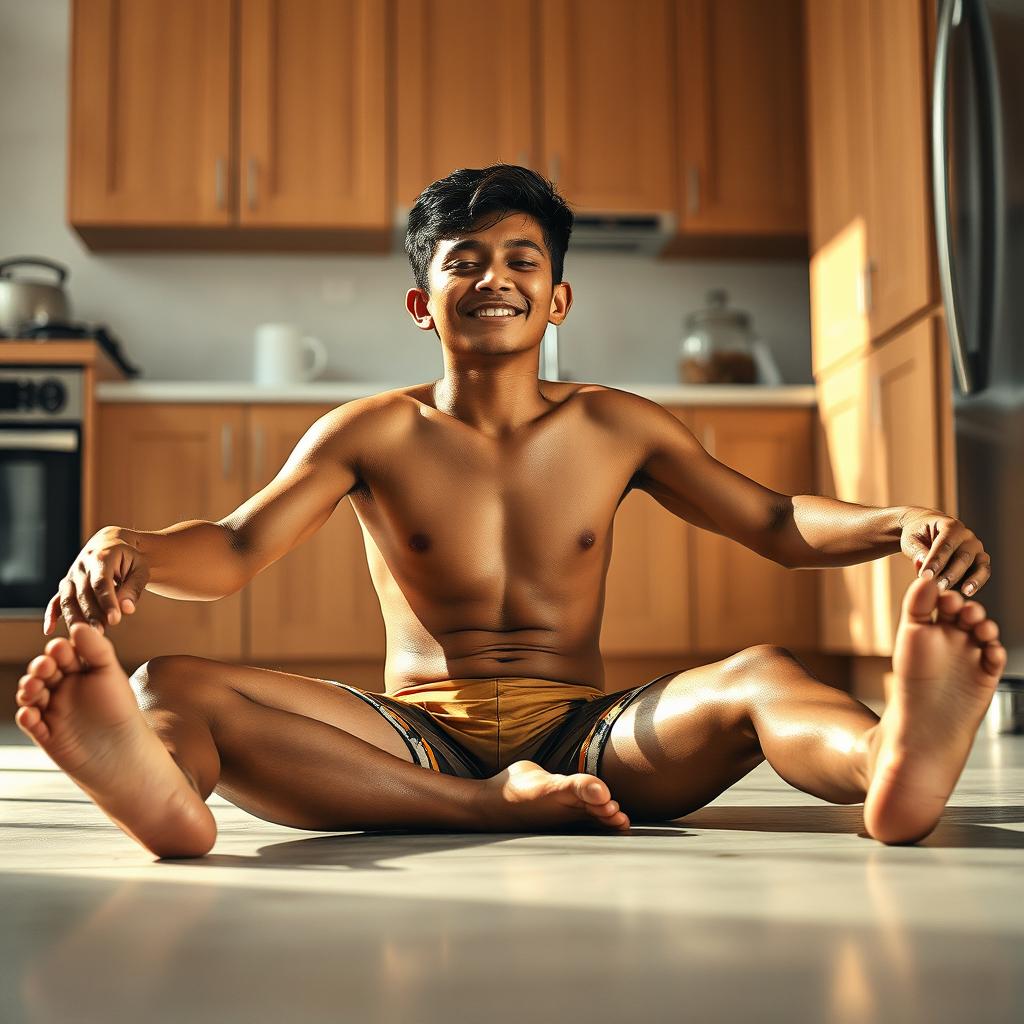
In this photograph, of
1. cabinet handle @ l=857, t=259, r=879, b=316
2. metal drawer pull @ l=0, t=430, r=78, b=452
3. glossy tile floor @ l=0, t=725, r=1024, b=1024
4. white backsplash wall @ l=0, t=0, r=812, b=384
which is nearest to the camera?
glossy tile floor @ l=0, t=725, r=1024, b=1024

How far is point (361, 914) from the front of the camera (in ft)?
2.72

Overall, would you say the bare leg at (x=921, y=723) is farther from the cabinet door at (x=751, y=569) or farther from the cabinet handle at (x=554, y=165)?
the cabinet handle at (x=554, y=165)

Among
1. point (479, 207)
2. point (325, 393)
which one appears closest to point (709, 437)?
point (325, 393)

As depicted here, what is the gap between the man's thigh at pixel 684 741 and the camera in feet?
3.80

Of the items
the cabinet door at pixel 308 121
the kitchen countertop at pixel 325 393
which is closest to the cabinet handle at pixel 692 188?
the kitchen countertop at pixel 325 393

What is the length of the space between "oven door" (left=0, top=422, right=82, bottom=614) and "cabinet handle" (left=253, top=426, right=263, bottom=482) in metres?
0.42

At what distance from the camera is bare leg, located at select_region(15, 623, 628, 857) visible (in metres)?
0.94

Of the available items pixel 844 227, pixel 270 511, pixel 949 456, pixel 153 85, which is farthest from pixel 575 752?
pixel 153 85

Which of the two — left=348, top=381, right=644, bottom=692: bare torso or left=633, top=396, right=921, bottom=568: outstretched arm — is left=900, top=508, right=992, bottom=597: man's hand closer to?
left=633, top=396, right=921, bottom=568: outstretched arm

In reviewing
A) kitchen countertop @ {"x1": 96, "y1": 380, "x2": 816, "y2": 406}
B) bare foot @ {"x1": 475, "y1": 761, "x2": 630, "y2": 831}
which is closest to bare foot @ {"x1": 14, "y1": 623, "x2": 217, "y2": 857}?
bare foot @ {"x1": 475, "y1": 761, "x2": 630, "y2": 831}

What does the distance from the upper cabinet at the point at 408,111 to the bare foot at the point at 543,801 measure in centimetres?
257

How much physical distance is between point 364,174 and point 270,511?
2.35 metres

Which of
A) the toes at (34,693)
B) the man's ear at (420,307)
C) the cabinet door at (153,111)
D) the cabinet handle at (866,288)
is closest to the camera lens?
the toes at (34,693)

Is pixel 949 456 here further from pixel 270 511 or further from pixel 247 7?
pixel 247 7
